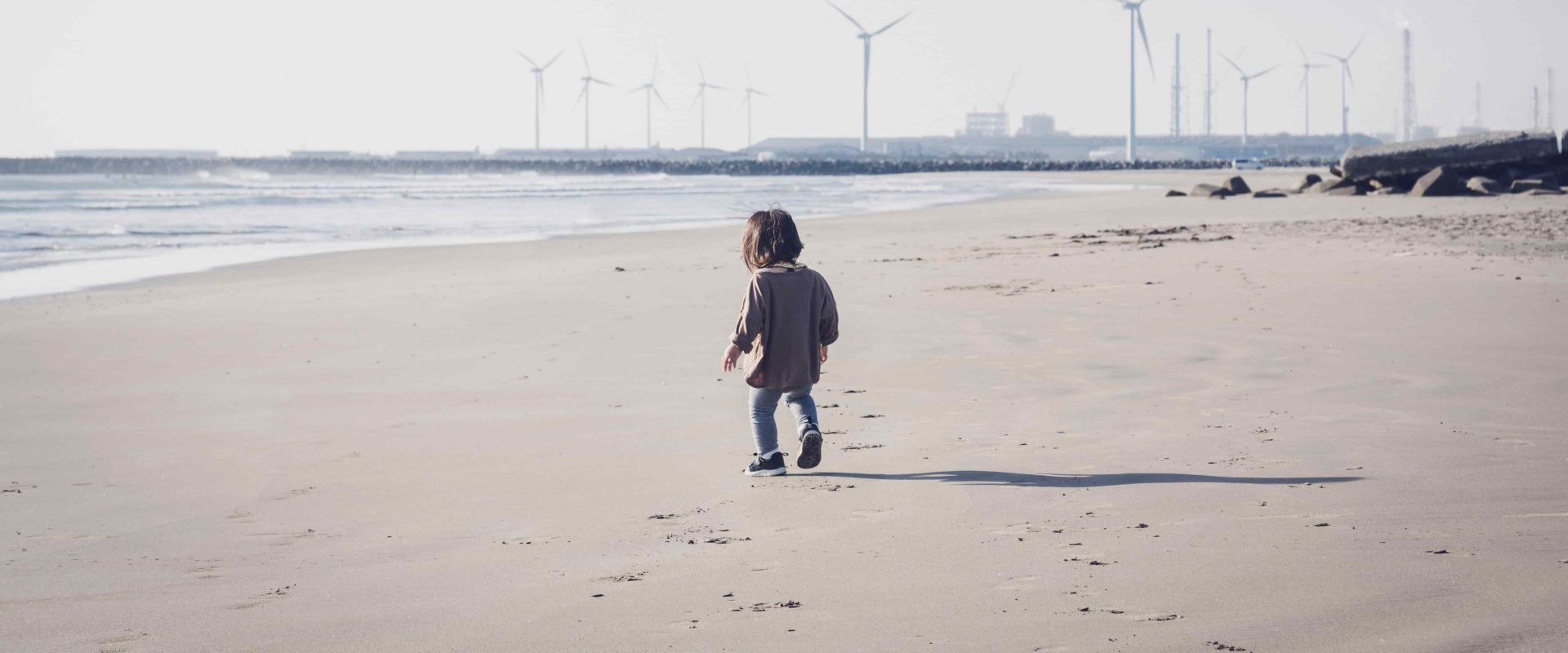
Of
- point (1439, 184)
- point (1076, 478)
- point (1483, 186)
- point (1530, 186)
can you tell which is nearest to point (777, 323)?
point (1076, 478)

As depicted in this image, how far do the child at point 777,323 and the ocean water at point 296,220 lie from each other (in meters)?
12.1

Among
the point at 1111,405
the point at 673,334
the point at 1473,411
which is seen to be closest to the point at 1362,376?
the point at 1473,411

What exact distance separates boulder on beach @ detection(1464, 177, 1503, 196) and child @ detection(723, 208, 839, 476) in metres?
21.9

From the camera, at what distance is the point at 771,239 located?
6055mm

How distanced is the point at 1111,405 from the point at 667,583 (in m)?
3.69

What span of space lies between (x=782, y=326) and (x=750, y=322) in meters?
0.16

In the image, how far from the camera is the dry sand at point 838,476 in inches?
149

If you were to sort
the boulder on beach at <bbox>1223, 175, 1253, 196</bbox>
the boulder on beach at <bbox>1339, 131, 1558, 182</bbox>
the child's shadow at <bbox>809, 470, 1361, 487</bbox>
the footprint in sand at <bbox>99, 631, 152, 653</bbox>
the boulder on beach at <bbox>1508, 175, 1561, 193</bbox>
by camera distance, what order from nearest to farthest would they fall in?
the footprint in sand at <bbox>99, 631, 152, 653</bbox>, the child's shadow at <bbox>809, 470, 1361, 487</bbox>, the boulder on beach at <bbox>1508, 175, 1561, 193</bbox>, the boulder on beach at <bbox>1339, 131, 1558, 182</bbox>, the boulder on beach at <bbox>1223, 175, 1253, 196</bbox>

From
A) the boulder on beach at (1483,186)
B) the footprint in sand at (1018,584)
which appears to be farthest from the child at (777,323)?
the boulder on beach at (1483,186)

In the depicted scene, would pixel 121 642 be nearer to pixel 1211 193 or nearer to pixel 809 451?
pixel 809 451

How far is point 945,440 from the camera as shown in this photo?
646 centimetres

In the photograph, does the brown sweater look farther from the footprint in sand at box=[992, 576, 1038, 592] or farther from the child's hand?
the footprint in sand at box=[992, 576, 1038, 592]

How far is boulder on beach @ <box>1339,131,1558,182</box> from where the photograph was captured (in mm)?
26656

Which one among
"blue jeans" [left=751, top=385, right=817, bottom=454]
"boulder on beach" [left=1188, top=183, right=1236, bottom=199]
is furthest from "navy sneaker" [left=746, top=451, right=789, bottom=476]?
"boulder on beach" [left=1188, top=183, right=1236, bottom=199]
